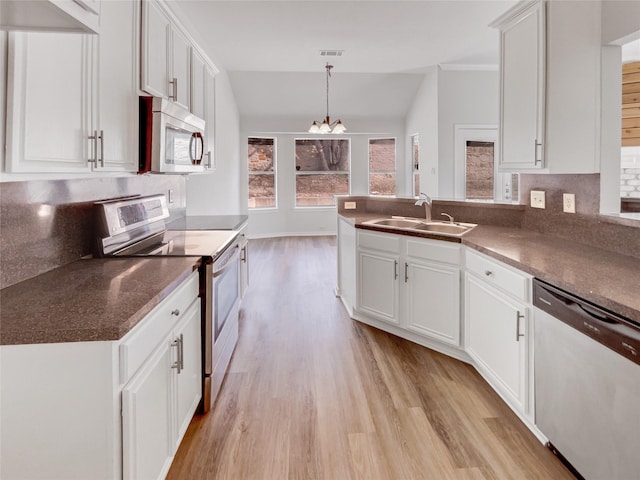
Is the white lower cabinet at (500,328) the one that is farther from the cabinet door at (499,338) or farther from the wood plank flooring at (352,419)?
the wood plank flooring at (352,419)

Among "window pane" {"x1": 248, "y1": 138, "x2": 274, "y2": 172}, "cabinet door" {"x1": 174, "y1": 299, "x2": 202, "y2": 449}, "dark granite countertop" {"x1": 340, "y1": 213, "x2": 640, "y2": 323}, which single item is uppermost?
"window pane" {"x1": 248, "y1": 138, "x2": 274, "y2": 172}

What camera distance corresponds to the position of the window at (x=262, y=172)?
28.5ft

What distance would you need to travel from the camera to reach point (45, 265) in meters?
1.71

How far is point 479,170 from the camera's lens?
678 cm

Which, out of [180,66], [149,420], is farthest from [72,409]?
[180,66]

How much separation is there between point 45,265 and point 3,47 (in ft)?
2.97

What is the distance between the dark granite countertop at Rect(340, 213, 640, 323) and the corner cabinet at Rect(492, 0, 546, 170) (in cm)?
46

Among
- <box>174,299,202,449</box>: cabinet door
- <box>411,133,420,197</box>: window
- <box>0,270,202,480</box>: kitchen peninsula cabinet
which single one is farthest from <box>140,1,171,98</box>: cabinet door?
<box>411,133,420,197</box>: window

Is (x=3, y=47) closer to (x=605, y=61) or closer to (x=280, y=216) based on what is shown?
(x=605, y=61)

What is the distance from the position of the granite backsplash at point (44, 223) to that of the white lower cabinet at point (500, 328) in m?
2.01

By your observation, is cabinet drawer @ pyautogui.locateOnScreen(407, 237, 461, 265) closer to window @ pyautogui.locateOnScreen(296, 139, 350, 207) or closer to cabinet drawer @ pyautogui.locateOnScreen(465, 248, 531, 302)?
cabinet drawer @ pyautogui.locateOnScreen(465, 248, 531, 302)

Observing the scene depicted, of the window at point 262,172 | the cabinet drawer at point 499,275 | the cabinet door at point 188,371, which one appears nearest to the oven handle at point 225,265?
the cabinet door at point 188,371

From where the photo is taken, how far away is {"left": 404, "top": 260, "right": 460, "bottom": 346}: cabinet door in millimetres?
2691

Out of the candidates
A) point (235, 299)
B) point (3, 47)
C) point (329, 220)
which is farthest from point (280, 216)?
point (3, 47)
